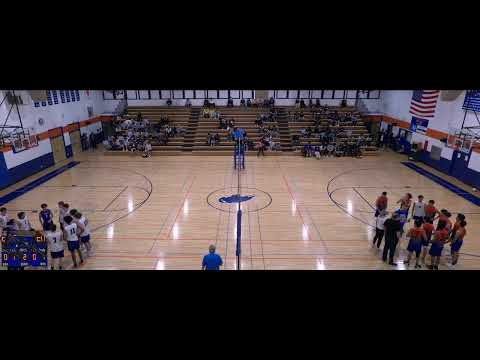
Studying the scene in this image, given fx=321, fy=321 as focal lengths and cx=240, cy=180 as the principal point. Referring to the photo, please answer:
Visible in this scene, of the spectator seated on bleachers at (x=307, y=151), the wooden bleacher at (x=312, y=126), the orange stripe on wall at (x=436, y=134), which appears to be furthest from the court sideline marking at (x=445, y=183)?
the spectator seated on bleachers at (x=307, y=151)

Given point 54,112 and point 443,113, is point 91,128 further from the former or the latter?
point 443,113

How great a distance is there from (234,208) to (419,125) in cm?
1440

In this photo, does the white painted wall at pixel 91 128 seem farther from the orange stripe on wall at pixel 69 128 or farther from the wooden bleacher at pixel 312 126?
the wooden bleacher at pixel 312 126

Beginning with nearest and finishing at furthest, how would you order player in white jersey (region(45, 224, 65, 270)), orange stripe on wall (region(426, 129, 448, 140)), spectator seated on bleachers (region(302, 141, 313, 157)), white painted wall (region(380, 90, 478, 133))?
player in white jersey (region(45, 224, 65, 270)) → white painted wall (region(380, 90, 478, 133)) → orange stripe on wall (region(426, 129, 448, 140)) → spectator seated on bleachers (region(302, 141, 313, 157))

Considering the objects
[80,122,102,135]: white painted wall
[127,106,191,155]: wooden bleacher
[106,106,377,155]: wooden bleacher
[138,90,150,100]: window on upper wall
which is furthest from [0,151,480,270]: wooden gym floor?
[138,90,150,100]: window on upper wall

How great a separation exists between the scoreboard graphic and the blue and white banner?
66.6 feet

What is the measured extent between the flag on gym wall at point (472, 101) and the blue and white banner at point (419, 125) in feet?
11.1

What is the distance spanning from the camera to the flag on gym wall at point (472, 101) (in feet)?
49.2

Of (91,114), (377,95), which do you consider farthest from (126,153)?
(377,95)

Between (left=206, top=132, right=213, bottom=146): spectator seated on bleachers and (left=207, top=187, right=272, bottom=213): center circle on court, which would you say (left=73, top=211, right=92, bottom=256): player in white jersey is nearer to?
(left=207, top=187, right=272, bottom=213): center circle on court

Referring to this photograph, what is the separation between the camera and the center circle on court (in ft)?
40.4
